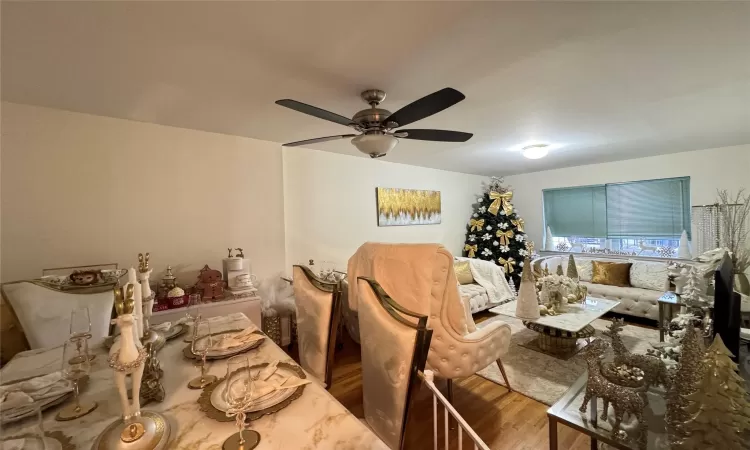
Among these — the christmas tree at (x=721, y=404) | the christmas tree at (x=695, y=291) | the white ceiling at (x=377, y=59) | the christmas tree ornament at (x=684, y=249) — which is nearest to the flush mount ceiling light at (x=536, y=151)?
the white ceiling at (x=377, y=59)

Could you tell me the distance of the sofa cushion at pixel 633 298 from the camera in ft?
11.9

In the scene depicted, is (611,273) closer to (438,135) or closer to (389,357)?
(438,135)

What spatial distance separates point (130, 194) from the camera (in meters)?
2.51

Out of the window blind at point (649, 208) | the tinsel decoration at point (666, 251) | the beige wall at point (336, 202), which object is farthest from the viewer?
the tinsel decoration at point (666, 251)

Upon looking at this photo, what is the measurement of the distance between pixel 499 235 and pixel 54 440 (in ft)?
18.8

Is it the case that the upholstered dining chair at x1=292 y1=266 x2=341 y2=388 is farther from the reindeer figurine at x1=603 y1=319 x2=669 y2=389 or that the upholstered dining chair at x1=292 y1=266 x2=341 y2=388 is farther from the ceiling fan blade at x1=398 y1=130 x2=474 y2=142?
the reindeer figurine at x1=603 y1=319 x2=669 y2=389

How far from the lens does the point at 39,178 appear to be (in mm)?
2176

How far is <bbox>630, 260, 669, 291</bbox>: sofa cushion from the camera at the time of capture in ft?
12.6

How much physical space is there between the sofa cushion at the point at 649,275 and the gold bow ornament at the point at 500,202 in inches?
80.0

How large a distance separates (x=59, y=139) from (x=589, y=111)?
4.38 m

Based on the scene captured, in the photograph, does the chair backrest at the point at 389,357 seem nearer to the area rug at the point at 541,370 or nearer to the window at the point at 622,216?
the area rug at the point at 541,370

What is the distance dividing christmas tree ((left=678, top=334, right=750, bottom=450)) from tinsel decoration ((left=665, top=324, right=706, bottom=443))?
0.04 metres

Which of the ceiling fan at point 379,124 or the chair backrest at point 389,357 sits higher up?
the ceiling fan at point 379,124

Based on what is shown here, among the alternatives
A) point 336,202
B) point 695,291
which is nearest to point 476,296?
point 695,291
